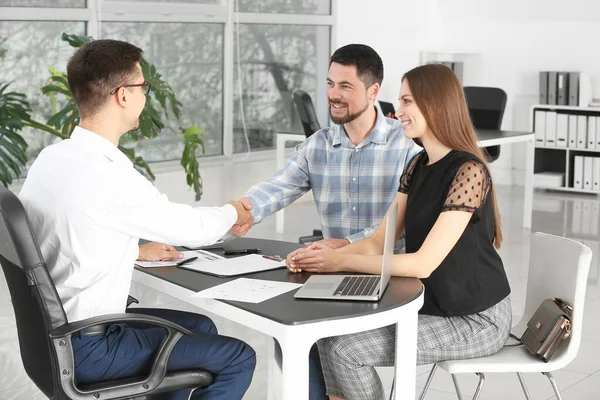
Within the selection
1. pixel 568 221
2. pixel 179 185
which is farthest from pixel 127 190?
pixel 568 221

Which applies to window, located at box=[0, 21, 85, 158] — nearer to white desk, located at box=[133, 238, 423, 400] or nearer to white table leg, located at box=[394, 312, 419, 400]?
white desk, located at box=[133, 238, 423, 400]

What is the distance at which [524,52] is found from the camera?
905cm

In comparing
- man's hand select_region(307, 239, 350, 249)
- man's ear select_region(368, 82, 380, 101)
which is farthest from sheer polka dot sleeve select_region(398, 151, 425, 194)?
man's ear select_region(368, 82, 380, 101)

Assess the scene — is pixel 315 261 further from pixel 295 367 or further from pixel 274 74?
pixel 274 74

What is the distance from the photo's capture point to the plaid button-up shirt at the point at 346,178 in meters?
3.59

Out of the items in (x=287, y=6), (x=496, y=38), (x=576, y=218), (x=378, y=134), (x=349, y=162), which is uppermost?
(x=287, y=6)

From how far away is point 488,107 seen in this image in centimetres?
758

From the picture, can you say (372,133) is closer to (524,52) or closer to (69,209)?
(69,209)

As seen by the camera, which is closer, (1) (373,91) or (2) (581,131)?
(1) (373,91)

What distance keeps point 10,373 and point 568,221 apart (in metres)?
4.75

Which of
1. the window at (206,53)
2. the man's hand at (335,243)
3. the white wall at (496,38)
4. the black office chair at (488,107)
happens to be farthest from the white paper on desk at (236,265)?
the white wall at (496,38)

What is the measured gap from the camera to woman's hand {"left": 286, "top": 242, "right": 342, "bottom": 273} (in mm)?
2791

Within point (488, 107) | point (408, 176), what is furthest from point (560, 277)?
point (488, 107)

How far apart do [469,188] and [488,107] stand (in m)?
4.91
